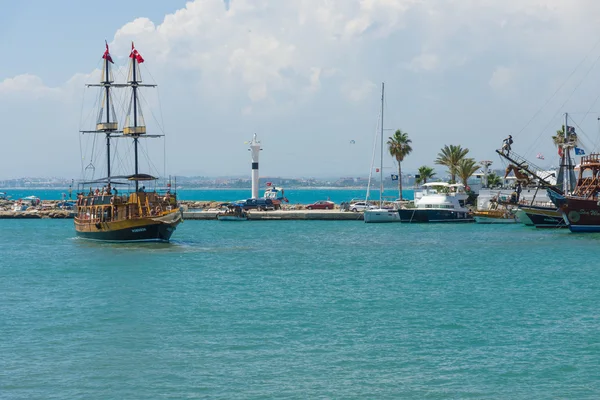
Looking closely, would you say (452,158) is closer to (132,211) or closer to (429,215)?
(429,215)

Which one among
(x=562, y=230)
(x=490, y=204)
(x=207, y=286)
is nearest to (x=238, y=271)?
(x=207, y=286)

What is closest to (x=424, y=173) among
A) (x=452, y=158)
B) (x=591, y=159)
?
(x=452, y=158)

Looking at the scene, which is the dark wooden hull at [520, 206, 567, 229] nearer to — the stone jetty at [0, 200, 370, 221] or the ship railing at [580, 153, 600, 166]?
the ship railing at [580, 153, 600, 166]

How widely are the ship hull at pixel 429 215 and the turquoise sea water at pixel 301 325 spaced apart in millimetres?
34056

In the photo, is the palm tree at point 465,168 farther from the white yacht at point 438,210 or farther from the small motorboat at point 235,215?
the small motorboat at point 235,215

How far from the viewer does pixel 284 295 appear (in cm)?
3500

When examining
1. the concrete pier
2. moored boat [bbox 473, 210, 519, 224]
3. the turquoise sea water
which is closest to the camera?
the turquoise sea water

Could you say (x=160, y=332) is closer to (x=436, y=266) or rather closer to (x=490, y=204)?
(x=436, y=266)

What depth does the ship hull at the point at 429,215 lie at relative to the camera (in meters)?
89.3

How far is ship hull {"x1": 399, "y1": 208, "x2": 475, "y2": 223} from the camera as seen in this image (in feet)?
293

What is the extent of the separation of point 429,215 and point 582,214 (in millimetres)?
20821

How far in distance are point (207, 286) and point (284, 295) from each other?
15.7 ft

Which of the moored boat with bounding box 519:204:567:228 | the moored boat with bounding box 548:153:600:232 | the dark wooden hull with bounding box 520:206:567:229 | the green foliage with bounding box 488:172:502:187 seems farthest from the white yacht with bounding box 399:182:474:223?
the green foliage with bounding box 488:172:502:187

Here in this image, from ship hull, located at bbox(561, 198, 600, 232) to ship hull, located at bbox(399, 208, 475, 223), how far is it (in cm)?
1876
